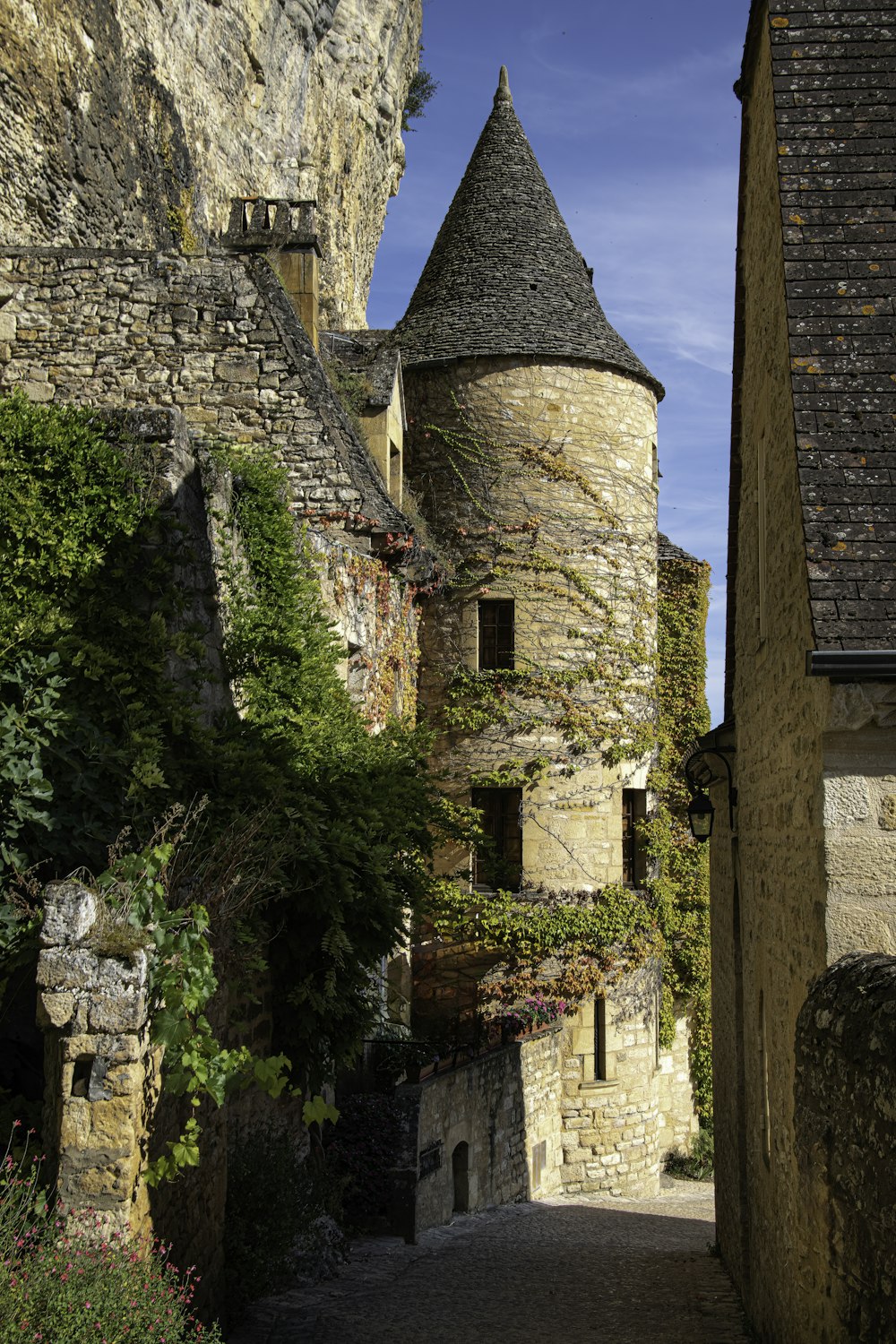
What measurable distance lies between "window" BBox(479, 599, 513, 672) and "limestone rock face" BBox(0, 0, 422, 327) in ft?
15.3

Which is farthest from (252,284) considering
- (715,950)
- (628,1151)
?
(628,1151)

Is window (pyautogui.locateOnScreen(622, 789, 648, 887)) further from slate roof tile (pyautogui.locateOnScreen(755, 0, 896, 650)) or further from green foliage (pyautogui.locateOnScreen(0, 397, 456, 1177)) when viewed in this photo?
slate roof tile (pyautogui.locateOnScreen(755, 0, 896, 650))

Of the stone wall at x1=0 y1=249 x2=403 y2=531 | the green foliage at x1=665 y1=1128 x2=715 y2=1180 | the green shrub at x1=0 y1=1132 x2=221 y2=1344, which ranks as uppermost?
the stone wall at x1=0 y1=249 x2=403 y2=531

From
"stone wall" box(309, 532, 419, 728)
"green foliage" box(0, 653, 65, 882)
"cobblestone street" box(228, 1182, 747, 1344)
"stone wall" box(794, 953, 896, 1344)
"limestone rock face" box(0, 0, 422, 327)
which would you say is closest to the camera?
"stone wall" box(794, 953, 896, 1344)

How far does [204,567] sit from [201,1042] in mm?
3727

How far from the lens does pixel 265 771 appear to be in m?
7.05

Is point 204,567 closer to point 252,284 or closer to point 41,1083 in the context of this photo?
point 41,1083

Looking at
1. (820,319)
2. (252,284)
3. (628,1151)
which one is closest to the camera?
(820,319)

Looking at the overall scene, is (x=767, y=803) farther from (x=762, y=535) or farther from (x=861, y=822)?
(x=861, y=822)

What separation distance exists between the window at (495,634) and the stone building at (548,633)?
2cm

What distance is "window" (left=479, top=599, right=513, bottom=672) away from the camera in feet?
52.5

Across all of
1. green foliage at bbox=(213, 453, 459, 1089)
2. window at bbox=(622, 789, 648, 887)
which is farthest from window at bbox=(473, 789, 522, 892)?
green foliage at bbox=(213, 453, 459, 1089)

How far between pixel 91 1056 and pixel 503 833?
1143cm

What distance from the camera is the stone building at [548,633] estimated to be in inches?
613
